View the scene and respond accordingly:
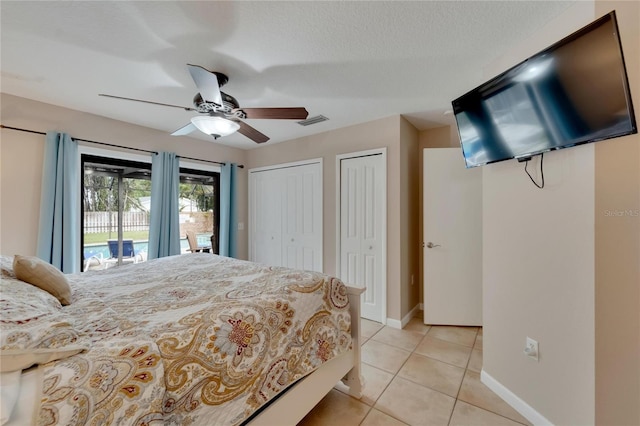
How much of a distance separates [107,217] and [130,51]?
2.29 meters

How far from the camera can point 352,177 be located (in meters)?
3.20

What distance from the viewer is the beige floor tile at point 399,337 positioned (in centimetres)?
247

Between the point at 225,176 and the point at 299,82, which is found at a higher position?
the point at 299,82

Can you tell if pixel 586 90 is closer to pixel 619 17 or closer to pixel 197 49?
pixel 619 17

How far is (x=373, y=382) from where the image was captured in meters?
1.93

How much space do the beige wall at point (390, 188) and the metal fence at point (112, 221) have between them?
245 cm

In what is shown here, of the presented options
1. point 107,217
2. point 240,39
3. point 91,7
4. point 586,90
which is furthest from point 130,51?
point 586,90

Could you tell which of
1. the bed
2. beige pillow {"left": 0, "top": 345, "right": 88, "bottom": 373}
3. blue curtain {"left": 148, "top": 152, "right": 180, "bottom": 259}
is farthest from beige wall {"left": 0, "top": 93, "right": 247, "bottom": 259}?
beige pillow {"left": 0, "top": 345, "right": 88, "bottom": 373}

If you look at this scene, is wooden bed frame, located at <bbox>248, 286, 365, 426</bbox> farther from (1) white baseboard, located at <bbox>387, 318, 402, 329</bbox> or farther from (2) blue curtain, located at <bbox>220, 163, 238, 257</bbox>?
(2) blue curtain, located at <bbox>220, 163, 238, 257</bbox>

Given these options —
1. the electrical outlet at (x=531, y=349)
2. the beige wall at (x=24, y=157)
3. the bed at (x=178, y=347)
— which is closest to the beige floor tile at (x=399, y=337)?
the bed at (x=178, y=347)

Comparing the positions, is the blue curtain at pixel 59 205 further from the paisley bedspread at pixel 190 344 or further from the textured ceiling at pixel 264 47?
the paisley bedspread at pixel 190 344

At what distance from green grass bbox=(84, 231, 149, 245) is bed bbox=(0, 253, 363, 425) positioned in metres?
1.48

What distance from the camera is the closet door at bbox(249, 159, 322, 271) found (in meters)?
3.57

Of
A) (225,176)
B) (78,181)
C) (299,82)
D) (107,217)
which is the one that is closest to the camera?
(299,82)
